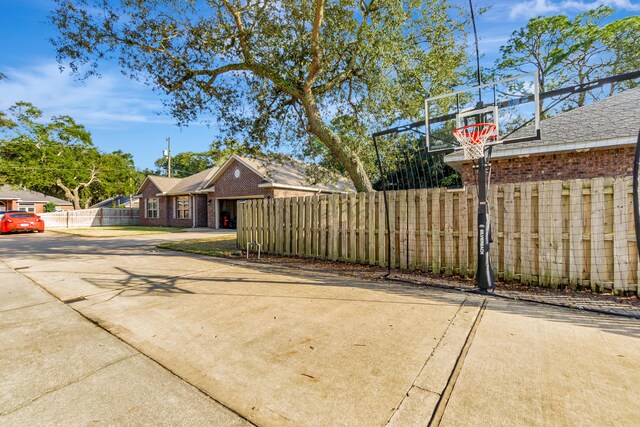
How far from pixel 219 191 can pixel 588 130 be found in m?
19.2

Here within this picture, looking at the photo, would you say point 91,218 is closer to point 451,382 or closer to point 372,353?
point 372,353

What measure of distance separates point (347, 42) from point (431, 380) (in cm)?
816

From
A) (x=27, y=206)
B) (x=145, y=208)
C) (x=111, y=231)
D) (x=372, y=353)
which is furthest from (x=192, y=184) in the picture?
(x=27, y=206)

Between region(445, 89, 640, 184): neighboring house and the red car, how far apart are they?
23227 mm

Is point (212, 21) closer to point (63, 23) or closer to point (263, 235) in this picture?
point (63, 23)

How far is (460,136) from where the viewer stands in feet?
17.0

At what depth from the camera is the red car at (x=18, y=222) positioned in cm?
1736

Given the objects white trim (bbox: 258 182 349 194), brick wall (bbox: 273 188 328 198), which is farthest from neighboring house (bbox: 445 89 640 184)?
brick wall (bbox: 273 188 328 198)

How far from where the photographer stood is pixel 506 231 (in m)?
4.98

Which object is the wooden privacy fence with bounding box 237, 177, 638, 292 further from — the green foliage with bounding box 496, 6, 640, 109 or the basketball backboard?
the green foliage with bounding box 496, 6, 640, 109

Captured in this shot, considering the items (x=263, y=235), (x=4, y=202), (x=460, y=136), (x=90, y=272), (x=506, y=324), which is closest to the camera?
(x=506, y=324)

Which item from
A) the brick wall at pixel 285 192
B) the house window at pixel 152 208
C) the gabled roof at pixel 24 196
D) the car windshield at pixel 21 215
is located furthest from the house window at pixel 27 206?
the brick wall at pixel 285 192

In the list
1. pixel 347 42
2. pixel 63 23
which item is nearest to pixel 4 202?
pixel 63 23

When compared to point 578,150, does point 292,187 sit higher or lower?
higher
